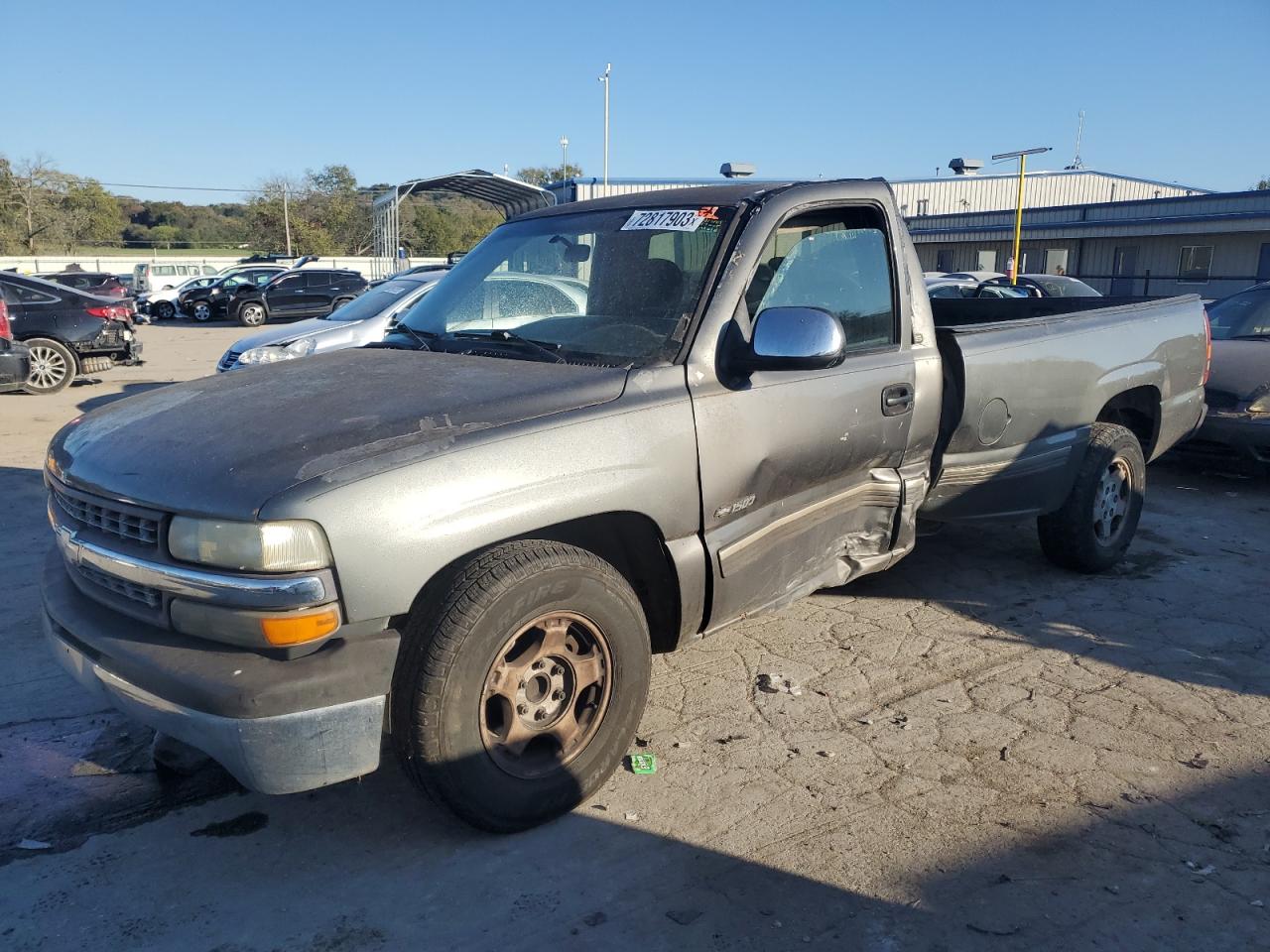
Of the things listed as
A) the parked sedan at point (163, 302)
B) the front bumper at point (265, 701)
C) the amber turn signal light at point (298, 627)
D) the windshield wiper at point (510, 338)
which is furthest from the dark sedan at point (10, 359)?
the parked sedan at point (163, 302)

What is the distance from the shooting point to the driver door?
336 centimetres

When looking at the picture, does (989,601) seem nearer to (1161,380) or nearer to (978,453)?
(978,453)

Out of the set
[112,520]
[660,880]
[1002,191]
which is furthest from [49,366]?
Answer: [1002,191]

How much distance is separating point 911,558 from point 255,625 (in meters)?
4.29

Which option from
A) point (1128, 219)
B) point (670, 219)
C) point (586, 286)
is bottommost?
point (586, 286)

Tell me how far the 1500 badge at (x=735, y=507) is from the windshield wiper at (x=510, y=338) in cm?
75

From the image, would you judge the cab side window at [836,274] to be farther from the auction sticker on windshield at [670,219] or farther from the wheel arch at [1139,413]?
the wheel arch at [1139,413]

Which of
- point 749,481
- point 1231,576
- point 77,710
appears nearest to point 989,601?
point 1231,576

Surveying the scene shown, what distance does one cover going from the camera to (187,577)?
8.39 feet

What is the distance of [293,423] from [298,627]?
68 cm

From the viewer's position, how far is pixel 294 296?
2797 cm

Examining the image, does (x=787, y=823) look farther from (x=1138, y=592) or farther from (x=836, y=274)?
(x=1138, y=592)

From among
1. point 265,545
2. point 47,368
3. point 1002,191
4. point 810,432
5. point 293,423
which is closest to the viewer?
point 265,545

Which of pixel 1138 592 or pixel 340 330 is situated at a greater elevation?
pixel 340 330
